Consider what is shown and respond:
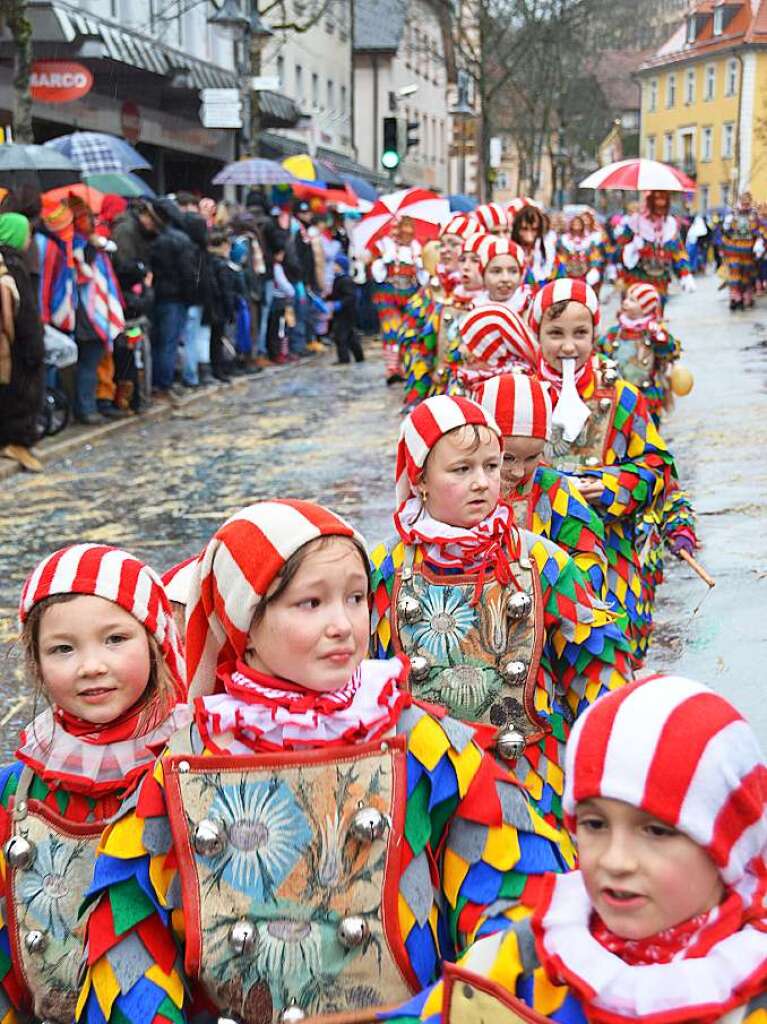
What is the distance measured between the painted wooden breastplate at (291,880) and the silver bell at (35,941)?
54cm

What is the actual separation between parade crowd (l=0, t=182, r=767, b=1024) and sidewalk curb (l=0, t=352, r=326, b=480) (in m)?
9.05

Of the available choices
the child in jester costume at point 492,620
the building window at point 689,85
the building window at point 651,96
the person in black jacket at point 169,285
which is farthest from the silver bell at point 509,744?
the building window at point 651,96

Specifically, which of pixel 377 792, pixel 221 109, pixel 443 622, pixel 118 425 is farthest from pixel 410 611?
pixel 221 109

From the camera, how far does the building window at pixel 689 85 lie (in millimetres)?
96250

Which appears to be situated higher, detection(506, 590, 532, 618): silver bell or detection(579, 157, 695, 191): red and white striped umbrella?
detection(579, 157, 695, 191): red and white striped umbrella

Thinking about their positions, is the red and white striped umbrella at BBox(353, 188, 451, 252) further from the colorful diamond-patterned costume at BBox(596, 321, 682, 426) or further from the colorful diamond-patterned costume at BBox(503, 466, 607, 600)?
the colorful diamond-patterned costume at BBox(503, 466, 607, 600)

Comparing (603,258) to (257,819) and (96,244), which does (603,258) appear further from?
(257,819)

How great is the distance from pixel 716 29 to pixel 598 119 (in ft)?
61.4

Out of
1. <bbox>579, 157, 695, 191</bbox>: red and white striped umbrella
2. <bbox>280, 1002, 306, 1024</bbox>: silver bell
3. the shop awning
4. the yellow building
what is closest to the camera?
<bbox>280, 1002, 306, 1024</bbox>: silver bell

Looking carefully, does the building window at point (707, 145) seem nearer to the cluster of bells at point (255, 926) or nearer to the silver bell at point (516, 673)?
the silver bell at point (516, 673)

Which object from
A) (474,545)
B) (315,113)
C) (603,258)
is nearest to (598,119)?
(315,113)

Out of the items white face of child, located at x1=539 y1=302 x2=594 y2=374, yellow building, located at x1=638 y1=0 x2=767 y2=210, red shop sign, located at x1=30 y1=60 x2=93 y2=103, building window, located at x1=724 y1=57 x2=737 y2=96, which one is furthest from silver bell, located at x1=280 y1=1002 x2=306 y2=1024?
building window, located at x1=724 y1=57 x2=737 y2=96

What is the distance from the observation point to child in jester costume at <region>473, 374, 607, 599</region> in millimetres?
4555

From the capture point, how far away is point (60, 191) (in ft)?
47.4
